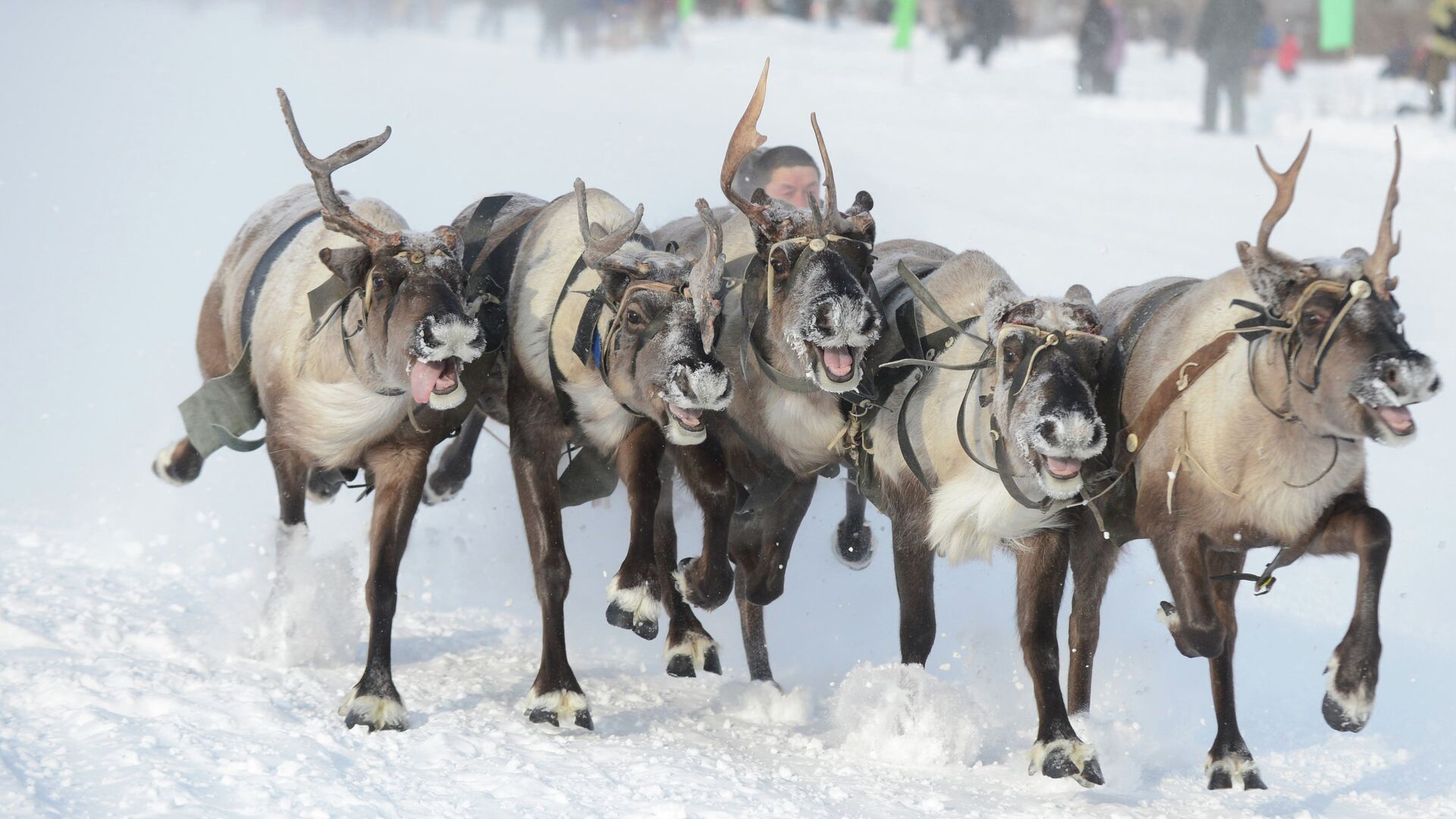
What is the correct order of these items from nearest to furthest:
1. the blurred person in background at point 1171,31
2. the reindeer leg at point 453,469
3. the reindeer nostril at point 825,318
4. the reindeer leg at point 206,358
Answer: the reindeer nostril at point 825,318, the reindeer leg at point 206,358, the reindeer leg at point 453,469, the blurred person in background at point 1171,31

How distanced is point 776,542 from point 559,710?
4.21 ft

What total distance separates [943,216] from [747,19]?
8111mm

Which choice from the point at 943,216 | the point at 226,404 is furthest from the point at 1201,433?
the point at 943,216

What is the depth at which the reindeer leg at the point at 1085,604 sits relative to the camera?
5840 millimetres

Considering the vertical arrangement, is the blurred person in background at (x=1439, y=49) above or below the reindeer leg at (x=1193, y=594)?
above

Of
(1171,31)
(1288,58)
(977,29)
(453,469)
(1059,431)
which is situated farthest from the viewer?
(977,29)

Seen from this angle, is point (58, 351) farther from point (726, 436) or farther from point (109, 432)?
point (726, 436)

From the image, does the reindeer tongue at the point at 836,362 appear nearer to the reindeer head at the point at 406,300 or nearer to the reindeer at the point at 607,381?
the reindeer at the point at 607,381

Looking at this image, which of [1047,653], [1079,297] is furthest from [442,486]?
[1079,297]

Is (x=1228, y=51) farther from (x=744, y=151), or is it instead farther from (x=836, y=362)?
(x=836, y=362)

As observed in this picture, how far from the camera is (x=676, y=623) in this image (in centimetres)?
629

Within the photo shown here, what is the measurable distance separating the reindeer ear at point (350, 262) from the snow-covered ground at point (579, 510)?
1.58 metres

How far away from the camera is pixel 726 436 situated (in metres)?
6.36

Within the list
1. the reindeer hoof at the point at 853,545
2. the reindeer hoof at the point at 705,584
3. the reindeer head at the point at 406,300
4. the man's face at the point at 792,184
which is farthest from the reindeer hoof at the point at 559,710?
the man's face at the point at 792,184
